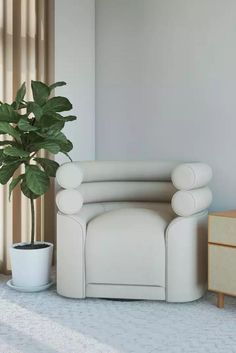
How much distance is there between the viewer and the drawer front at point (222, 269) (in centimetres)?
289

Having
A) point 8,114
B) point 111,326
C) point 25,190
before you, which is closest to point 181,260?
point 111,326

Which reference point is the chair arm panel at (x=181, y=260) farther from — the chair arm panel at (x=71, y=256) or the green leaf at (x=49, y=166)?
the green leaf at (x=49, y=166)

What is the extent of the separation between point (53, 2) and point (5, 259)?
7.48 ft

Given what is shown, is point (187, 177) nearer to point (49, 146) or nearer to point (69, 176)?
point (69, 176)

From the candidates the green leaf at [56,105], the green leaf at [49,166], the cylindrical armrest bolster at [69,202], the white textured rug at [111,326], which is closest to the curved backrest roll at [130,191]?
the green leaf at [49,166]

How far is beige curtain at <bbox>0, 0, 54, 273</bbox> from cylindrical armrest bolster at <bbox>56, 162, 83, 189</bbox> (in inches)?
32.0

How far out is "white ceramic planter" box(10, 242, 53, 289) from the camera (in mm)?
3367

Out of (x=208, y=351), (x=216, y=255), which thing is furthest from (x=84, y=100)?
(x=208, y=351)

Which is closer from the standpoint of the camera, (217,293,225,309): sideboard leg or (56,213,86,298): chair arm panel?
(217,293,225,309): sideboard leg

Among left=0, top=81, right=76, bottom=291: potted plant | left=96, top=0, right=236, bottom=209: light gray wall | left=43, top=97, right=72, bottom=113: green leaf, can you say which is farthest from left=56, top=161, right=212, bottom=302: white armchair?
left=96, top=0, right=236, bottom=209: light gray wall

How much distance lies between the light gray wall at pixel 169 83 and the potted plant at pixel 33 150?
3.09 feet

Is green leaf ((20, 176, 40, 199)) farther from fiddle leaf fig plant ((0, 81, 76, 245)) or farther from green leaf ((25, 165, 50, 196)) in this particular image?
green leaf ((25, 165, 50, 196))

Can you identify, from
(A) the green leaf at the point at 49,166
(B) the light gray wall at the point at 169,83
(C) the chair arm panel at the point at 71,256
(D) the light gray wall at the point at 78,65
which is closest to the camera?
(C) the chair arm panel at the point at 71,256

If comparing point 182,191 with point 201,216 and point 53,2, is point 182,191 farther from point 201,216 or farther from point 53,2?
point 53,2
